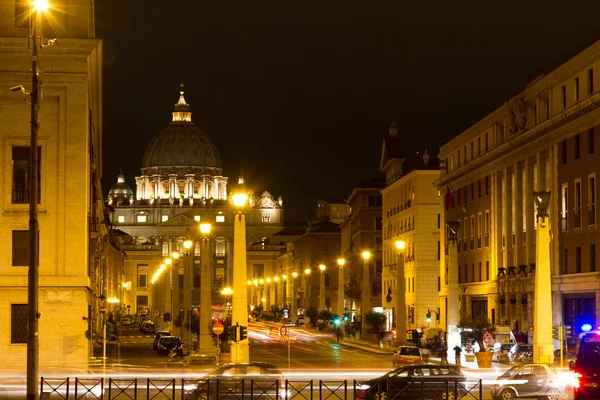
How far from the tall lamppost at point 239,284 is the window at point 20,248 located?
1361cm

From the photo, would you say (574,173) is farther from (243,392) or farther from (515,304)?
(243,392)

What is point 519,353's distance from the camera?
58875 mm

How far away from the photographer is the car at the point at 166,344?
70438mm

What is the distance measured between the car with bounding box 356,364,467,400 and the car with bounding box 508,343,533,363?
70.7ft

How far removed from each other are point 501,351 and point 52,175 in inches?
964

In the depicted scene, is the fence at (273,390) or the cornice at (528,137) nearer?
the fence at (273,390)

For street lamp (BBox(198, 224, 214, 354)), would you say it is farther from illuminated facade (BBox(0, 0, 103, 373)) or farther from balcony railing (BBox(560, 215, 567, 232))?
balcony railing (BBox(560, 215, 567, 232))

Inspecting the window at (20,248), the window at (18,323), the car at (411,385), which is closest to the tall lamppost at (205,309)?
the window at (20,248)

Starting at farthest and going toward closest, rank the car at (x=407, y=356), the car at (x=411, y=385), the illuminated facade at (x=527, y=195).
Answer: the illuminated facade at (x=527, y=195)
the car at (x=407, y=356)
the car at (x=411, y=385)

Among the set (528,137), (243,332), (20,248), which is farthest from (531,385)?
(528,137)

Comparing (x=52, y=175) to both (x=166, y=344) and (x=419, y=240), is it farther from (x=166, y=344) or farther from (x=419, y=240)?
(x=419, y=240)

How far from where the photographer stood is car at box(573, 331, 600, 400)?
28797 millimetres

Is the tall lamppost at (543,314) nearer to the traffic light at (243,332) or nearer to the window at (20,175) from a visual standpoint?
the traffic light at (243,332)

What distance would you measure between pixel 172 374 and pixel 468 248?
4712 cm
